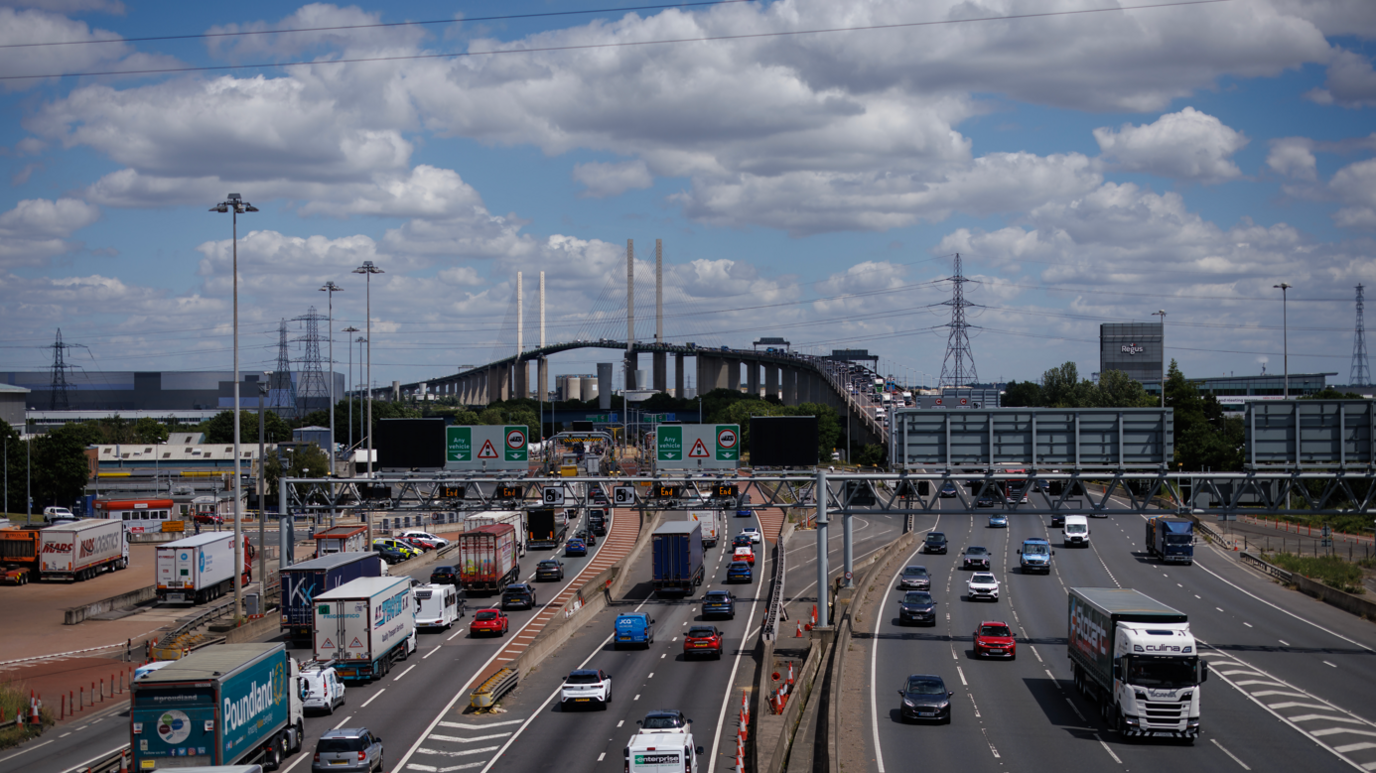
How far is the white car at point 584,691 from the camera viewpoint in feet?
113

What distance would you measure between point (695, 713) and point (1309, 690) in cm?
1996

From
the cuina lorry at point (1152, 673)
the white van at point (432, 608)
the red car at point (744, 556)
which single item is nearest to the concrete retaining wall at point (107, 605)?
the white van at point (432, 608)

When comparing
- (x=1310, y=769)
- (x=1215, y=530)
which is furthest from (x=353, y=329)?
(x=1310, y=769)

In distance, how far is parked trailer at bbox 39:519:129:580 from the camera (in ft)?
214

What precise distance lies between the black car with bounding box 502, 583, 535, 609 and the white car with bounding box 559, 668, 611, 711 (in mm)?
20842

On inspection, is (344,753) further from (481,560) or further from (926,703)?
(481,560)

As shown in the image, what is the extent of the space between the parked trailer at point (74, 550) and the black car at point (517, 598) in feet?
93.2

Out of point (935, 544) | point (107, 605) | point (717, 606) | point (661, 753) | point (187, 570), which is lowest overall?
point (107, 605)

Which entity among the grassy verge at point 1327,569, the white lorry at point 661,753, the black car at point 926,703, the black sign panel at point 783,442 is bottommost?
the grassy verge at point 1327,569

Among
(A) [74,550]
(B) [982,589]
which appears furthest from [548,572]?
(A) [74,550]

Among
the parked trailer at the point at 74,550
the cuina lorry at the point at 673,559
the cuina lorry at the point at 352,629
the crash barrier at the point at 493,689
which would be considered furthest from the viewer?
the parked trailer at the point at 74,550

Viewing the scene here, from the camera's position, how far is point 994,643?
135 feet

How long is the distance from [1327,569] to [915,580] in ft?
81.7

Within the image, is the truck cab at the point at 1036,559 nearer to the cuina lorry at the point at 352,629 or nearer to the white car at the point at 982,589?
the white car at the point at 982,589
